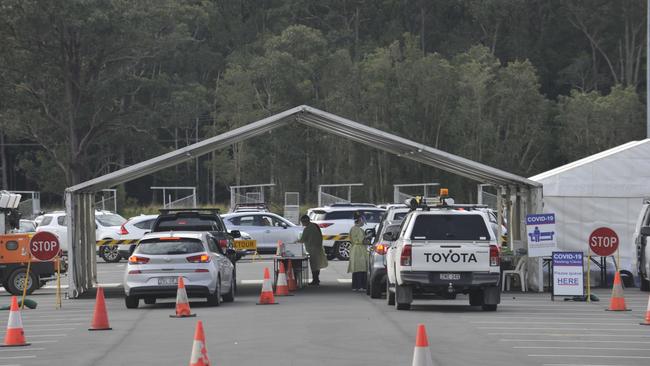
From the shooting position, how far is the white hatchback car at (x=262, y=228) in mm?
45188

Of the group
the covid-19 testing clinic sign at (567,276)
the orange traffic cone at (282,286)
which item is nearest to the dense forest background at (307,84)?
the orange traffic cone at (282,286)

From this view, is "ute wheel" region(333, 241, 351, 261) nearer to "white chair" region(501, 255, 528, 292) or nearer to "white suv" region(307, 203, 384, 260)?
"white suv" region(307, 203, 384, 260)

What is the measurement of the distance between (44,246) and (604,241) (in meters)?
10.5

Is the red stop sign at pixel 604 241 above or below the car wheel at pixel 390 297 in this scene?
above

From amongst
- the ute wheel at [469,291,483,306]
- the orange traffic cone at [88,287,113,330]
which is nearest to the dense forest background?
the ute wheel at [469,291,483,306]

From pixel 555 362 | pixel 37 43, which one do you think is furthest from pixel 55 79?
pixel 555 362

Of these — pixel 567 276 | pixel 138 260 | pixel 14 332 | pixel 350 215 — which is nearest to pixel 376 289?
pixel 567 276

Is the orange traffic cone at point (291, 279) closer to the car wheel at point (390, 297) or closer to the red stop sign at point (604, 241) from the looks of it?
the car wheel at point (390, 297)

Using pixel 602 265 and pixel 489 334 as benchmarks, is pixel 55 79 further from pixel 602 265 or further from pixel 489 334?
pixel 489 334

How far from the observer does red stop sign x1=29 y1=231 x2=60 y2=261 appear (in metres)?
24.6

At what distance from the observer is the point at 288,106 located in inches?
3285

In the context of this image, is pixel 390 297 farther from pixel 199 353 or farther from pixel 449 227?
pixel 199 353

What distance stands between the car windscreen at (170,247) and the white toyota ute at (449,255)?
3.97 meters

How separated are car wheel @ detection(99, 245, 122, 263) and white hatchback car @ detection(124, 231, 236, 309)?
Answer: 66.9 feet
